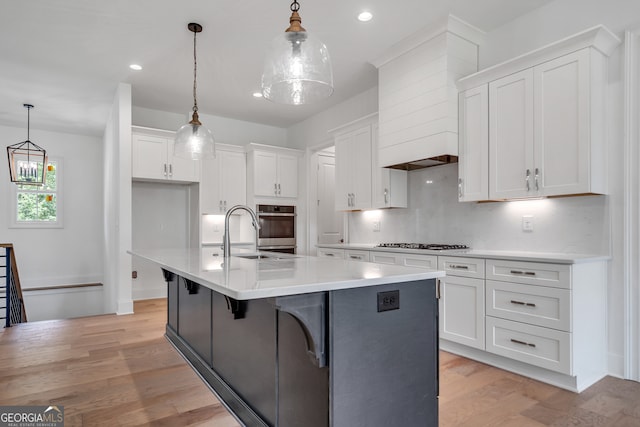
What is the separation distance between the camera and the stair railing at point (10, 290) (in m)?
4.16

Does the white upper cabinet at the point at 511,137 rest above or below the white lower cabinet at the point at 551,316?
above

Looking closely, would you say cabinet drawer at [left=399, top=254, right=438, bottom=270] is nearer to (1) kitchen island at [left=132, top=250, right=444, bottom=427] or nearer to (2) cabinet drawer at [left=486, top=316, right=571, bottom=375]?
(2) cabinet drawer at [left=486, top=316, right=571, bottom=375]

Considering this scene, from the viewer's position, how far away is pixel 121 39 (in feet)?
11.6

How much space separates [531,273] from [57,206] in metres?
7.63

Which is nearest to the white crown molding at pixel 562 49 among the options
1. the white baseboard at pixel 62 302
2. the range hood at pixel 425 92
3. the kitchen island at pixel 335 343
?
the range hood at pixel 425 92

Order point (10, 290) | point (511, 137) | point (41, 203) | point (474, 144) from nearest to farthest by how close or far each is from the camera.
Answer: point (511, 137) < point (474, 144) < point (10, 290) < point (41, 203)

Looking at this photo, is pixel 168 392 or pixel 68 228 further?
pixel 68 228

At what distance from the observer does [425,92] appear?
11.2 ft

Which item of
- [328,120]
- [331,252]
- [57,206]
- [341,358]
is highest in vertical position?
[328,120]

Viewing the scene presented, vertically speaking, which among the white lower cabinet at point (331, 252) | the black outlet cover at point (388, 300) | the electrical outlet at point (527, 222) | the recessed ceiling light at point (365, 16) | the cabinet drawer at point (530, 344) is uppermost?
the recessed ceiling light at point (365, 16)

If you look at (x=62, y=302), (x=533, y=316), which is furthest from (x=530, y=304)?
(x=62, y=302)

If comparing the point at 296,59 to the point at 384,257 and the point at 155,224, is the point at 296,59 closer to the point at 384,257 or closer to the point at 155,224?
the point at 384,257

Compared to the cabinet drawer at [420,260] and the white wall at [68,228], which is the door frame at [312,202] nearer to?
the cabinet drawer at [420,260]

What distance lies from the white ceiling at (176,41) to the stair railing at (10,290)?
2.09 meters
